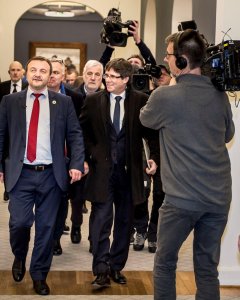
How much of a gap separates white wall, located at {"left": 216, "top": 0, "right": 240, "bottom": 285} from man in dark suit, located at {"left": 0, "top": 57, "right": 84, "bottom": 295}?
3.78 feet

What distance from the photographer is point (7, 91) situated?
9.34 metres

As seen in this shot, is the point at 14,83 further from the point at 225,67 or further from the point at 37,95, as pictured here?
the point at 225,67

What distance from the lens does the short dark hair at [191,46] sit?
404 centimetres

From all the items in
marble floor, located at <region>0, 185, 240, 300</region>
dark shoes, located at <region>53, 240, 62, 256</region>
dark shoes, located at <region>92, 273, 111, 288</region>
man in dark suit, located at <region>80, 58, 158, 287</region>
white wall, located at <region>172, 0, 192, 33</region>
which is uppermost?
white wall, located at <region>172, 0, 192, 33</region>

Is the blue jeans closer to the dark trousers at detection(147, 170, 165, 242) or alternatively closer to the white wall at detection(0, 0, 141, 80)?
the dark trousers at detection(147, 170, 165, 242)

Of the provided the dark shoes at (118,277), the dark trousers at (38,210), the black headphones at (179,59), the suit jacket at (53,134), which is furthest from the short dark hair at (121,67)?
the dark shoes at (118,277)

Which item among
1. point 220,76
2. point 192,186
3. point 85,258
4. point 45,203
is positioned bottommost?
point 85,258

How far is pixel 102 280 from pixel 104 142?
3.27 ft

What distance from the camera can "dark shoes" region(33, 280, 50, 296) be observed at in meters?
5.24

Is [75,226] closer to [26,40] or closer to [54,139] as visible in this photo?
[54,139]

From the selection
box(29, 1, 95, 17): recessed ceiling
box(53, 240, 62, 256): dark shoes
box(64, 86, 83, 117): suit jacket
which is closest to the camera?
box(64, 86, 83, 117): suit jacket

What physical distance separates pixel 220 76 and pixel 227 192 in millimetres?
637

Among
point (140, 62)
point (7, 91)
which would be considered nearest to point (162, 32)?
point (7, 91)

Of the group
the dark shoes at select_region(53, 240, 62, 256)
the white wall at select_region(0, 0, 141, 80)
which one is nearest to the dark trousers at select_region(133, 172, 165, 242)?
the dark shoes at select_region(53, 240, 62, 256)
